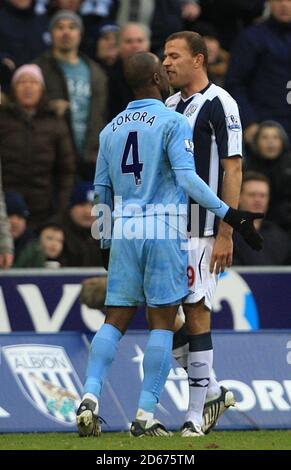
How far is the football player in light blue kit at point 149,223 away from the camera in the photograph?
8.63 metres

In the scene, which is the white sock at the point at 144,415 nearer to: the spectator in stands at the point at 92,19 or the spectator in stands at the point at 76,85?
the spectator in stands at the point at 76,85

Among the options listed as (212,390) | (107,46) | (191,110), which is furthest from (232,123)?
(107,46)

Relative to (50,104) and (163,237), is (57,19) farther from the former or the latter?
(163,237)

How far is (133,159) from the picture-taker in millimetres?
8695

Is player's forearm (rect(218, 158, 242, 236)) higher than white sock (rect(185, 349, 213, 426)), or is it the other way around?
player's forearm (rect(218, 158, 242, 236))

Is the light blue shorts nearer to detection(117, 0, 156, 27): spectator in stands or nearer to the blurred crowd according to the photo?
the blurred crowd

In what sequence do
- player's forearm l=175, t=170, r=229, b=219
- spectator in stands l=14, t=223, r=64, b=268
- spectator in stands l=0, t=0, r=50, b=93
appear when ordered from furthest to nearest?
spectator in stands l=0, t=0, r=50, b=93 → spectator in stands l=14, t=223, r=64, b=268 → player's forearm l=175, t=170, r=229, b=219

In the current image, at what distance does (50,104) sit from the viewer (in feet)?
47.7

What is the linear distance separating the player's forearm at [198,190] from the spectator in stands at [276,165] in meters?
6.14

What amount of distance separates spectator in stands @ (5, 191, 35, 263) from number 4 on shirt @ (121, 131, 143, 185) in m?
4.84

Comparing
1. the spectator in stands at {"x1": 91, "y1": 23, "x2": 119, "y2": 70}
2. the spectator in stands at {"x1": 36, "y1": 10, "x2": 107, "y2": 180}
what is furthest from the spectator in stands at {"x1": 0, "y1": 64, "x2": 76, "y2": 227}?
the spectator in stands at {"x1": 91, "y1": 23, "x2": 119, "y2": 70}

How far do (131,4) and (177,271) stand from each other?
27.5 ft

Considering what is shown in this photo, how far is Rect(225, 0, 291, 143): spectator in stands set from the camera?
15.5 metres
